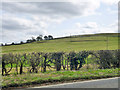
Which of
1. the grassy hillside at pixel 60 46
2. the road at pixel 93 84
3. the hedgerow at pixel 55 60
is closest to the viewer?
the road at pixel 93 84

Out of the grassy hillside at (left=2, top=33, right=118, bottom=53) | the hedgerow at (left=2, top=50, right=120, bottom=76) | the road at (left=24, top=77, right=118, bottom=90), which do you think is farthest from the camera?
the grassy hillside at (left=2, top=33, right=118, bottom=53)

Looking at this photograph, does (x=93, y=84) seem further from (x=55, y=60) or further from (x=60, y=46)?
(x=60, y=46)

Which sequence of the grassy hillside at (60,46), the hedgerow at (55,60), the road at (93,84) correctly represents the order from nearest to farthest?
the road at (93,84), the hedgerow at (55,60), the grassy hillside at (60,46)

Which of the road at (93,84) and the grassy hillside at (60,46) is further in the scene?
the grassy hillside at (60,46)

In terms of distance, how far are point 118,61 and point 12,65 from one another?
6.83 metres

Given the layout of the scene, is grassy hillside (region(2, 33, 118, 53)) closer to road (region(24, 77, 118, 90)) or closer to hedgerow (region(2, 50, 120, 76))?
hedgerow (region(2, 50, 120, 76))

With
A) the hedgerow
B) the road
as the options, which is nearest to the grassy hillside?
the hedgerow

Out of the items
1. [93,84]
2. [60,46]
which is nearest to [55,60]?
[93,84]

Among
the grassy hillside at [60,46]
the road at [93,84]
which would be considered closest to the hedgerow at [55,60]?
the road at [93,84]

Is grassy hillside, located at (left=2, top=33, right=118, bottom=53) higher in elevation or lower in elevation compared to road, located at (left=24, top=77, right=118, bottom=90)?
higher

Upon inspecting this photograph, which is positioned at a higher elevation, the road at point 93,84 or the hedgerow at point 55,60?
the hedgerow at point 55,60

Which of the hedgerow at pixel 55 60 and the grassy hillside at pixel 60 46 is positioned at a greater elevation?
the grassy hillside at pixel 60 46

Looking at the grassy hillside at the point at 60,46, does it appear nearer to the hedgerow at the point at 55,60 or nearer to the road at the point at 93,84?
the hedgerow at the point at 55,60

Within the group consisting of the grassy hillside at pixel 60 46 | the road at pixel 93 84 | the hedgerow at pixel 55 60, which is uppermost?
the grassy hillside at pixel 60 46
